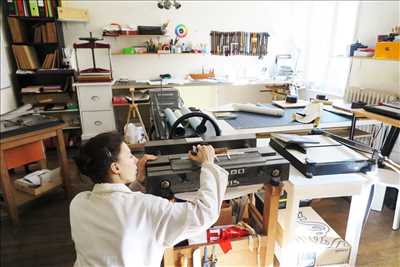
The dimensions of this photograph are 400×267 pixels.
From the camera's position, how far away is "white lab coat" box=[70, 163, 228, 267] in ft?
2.80

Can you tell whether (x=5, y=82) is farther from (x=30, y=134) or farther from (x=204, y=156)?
(x=204, y=156)

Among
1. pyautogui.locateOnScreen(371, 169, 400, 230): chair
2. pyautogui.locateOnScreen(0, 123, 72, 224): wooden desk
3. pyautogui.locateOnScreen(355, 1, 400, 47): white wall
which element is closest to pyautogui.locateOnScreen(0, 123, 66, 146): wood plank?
pyautogui.locateOnScreen(0, 123, 72, 224): wooden desk

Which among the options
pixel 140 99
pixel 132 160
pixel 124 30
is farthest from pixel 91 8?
pixel 132 160

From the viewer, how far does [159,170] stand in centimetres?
111

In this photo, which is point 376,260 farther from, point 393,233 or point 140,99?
point 140,99

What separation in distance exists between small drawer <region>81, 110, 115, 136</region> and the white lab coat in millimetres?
2983

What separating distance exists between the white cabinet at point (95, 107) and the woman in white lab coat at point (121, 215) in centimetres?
287

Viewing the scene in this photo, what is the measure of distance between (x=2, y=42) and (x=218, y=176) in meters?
3.53

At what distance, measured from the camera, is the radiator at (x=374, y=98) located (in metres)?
2.78

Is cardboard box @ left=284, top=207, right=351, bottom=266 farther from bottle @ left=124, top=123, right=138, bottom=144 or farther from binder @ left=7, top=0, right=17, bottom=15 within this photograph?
binder @ left=7, top=0, right=17, bottom=15

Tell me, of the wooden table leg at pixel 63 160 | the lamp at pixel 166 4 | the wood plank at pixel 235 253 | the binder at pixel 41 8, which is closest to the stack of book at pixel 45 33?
the binder at pixel 41 8

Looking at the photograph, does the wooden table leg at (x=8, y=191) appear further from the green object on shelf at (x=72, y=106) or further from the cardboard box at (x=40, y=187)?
the green object on shelf at (x=72, y=106)

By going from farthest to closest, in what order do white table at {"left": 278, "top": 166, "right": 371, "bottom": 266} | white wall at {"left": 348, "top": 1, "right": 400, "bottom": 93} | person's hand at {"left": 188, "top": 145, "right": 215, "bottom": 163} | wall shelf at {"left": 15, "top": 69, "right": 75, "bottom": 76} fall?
wall shelf at {"left": 15, "top": 69, "right": 75, "bottom": 76} → white wall at {"left": 348, "top": 1, "right": 400, "bottom": 93} → white table at {"left": 278, "top": 166, "right": 371, "bottom": 266} → person's hand at {"left": 188, "top": 145, "right": 215, "bottom": 163}

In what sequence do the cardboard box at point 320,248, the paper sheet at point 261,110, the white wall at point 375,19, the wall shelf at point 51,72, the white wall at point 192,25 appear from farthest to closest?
the white wall at point 192,25
the wall shelf at point 51,72
the white wall at point 375,19
the paper sheet at point 261,110
the cardboard box at point 320,248
